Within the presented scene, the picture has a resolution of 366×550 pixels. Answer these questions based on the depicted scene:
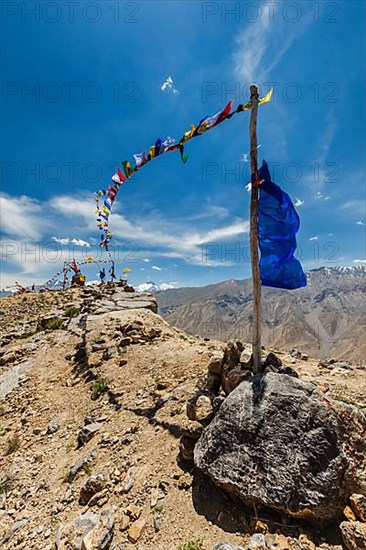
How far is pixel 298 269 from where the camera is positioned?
638 centimetres

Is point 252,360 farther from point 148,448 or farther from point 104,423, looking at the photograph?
point 104,423

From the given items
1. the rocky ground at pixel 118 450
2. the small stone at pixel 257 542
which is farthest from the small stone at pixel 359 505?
the small stone at pixel 257 542

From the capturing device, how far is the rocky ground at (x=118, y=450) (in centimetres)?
491

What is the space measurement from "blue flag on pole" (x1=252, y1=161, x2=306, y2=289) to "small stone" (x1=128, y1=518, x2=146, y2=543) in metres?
4.87

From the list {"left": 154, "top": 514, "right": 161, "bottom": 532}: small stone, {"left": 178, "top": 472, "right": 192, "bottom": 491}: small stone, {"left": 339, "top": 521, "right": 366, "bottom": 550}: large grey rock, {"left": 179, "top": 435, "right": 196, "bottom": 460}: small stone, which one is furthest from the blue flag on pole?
{"left": 154, "top": 514, "right": 161, "bottom": 532}: small stone

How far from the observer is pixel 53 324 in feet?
61.7

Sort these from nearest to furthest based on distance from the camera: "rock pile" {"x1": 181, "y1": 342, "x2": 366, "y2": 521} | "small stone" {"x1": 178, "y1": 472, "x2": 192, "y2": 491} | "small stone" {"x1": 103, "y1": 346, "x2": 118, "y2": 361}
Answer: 1. "rock pile" {"x1": 181, "y1": 342, "x2": 366, "y2": 521}
2. "small stone" {"x1": 178, "y1": 472, "x2": 192, "y2": 491}
3. "small stone" {"x1": 103, "y1": 346, "x2": 118, "y2": 361}

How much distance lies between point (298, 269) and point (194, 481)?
4.63 metres

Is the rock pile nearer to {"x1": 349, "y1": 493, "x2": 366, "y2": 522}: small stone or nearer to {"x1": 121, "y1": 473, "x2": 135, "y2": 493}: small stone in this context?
{"x1": 349, "y1": 493, "x2": 366, "y2": 522}: small stone

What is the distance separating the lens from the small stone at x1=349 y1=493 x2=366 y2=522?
4422mm

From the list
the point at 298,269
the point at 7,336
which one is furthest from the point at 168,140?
the point at 7,336

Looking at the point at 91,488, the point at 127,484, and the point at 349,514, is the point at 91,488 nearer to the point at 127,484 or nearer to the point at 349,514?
the point at 127,484

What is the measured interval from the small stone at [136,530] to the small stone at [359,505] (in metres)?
3.35

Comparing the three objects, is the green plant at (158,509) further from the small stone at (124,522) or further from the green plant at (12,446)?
the green plant at (12,446)
